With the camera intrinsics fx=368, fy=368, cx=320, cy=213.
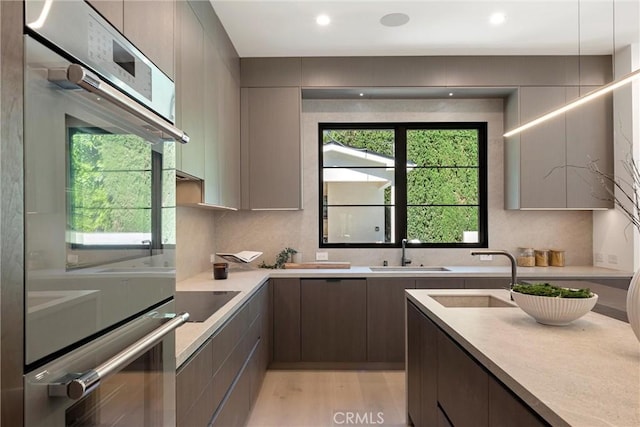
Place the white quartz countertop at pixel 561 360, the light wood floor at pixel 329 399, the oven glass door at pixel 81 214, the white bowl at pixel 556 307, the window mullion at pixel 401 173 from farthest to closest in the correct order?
the window mullion at pixel 401 173 → the light wood floor at pixel 329 399 → the white bowl at pixel 556 307 → the white quartz countertop at pixel 561 360 → the oven glass door at pixel 81 214

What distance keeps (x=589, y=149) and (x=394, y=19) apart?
2219 mm

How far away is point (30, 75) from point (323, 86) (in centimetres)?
309

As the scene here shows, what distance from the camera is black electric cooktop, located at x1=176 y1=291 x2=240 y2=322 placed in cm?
172

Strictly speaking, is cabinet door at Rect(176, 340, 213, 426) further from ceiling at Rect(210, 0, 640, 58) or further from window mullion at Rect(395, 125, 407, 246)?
window mullion at Rect(395, 125, 407, 246)

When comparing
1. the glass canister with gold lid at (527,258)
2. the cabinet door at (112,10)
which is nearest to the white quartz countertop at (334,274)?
the glass canister with gold lid at (527,258)

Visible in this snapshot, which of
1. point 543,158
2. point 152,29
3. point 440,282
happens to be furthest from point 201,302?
point 543,158

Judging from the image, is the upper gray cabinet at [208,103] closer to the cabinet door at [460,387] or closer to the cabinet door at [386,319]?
the cabinet door at [386,319]

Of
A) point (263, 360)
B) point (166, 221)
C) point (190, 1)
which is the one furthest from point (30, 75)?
point (263, 360)

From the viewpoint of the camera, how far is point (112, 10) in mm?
827

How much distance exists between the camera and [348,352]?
→ 3211 millimetres

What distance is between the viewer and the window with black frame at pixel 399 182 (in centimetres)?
387

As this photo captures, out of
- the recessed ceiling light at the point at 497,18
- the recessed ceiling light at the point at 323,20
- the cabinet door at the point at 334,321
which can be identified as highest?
the recessed ceiling light at the point at 497,18

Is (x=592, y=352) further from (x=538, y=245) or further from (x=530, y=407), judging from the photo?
(x=538, y=245)

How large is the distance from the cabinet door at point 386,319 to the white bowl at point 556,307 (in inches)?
69.0
